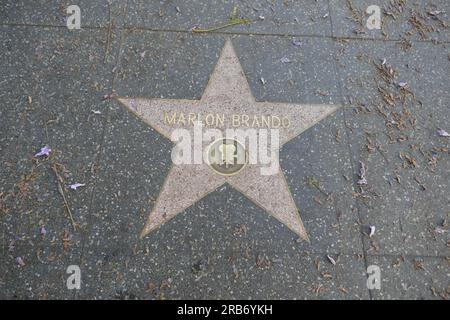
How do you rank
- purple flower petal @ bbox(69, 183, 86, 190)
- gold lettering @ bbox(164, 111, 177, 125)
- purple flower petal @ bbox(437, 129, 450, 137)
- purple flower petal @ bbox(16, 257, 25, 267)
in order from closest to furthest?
purple flower petal @ bbox(16, 257, 25, 267) → purple flower petal @ bbox(69, 183, 86, 190) → gold lettering @ bbox(164, 111, 177, 125) → purple flower petal @ bbox(437, 129, 450, 137)

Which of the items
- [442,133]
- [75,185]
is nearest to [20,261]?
[75,185]

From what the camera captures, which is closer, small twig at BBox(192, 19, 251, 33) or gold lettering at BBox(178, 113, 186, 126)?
gold lettering at BBox(178, 113, 186, 126)

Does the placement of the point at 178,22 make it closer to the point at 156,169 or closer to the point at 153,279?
the point at 156,169

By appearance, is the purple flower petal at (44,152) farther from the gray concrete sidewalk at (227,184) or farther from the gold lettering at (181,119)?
the gold lettering at (181,119)

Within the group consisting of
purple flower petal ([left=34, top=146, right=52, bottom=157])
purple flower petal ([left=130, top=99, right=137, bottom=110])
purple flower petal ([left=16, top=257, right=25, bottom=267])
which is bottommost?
purple flower petal ([left=16, top=257, right=25, bottom=267])

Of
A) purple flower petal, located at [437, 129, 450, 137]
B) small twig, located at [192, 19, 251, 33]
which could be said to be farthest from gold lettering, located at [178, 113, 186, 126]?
purple flower petal, located at [437, 129, 450, 137]

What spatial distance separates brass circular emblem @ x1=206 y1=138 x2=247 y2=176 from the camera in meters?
2.79

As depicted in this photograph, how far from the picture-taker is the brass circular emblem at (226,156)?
9.15ft

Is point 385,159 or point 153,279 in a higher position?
point 385,159

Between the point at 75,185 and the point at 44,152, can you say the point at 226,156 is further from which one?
the point at 44,152

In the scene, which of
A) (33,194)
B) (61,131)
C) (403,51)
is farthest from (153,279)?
(403,51)

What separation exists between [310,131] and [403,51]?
115 cm

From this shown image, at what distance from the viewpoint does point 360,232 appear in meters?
2.72

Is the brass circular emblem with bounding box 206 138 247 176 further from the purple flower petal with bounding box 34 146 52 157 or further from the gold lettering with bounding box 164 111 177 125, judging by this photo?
the purple flower petal with bounding box 34 146 52 157
